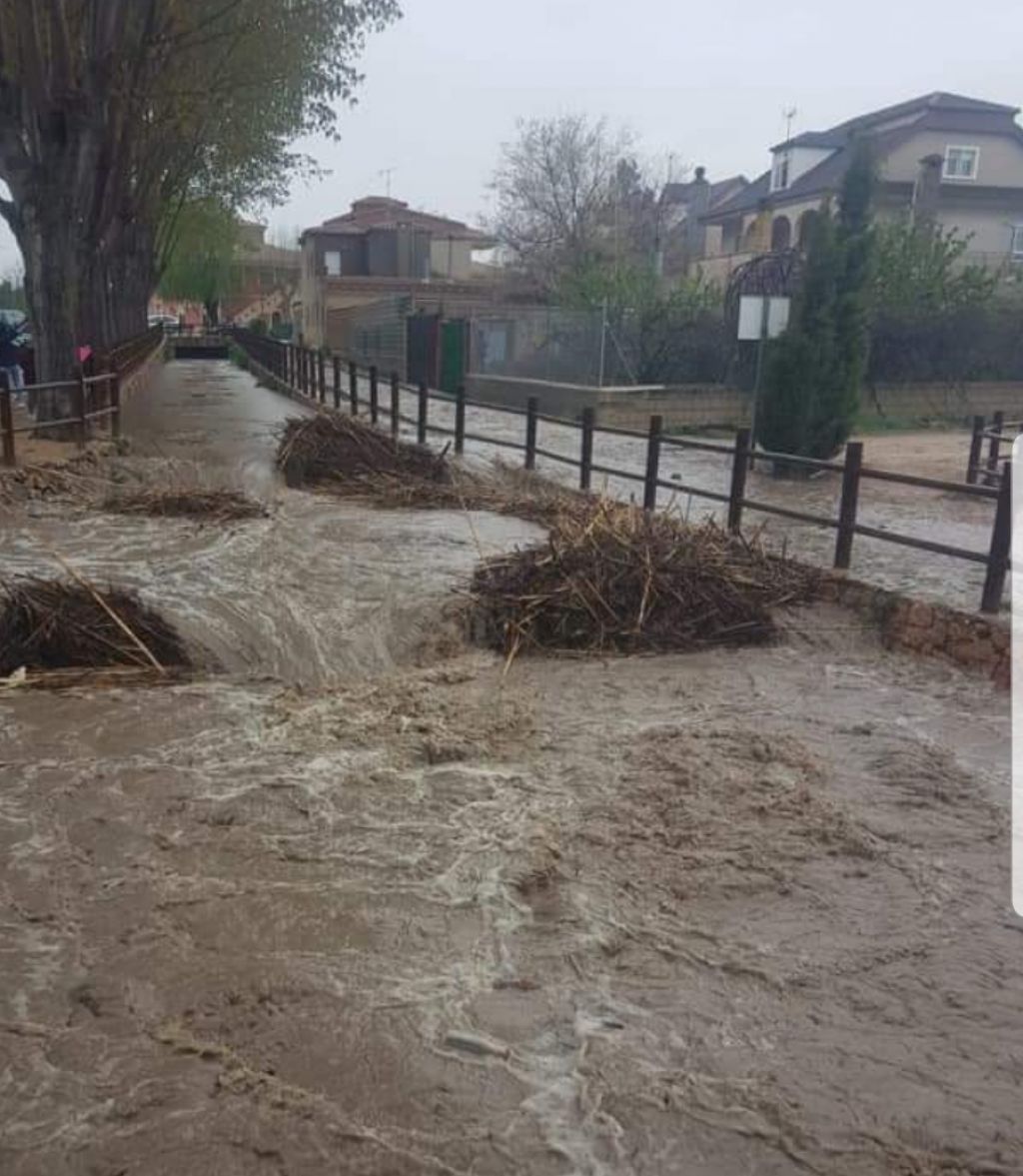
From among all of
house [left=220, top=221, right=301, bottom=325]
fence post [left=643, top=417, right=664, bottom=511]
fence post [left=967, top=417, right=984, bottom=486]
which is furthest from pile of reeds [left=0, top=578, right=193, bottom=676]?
house [left=220, top=221, right=301, bottom=325]

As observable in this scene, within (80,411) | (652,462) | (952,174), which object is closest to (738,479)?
(652,462)

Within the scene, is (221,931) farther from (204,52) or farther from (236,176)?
(236,176)

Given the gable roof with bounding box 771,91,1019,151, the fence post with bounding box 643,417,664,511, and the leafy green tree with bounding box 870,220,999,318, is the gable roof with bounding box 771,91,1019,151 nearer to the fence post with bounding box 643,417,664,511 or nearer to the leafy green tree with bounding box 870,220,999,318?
the leafy green tree with bounding box 870,220,999,318

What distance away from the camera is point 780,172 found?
47219mm

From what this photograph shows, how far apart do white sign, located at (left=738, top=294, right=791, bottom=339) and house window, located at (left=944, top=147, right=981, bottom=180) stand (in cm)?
3215

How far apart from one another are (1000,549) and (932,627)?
671 millimetres

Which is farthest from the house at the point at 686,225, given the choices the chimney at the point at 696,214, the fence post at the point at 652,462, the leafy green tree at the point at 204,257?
the fence post at the point at 652,462

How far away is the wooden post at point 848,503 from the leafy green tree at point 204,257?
33.3m

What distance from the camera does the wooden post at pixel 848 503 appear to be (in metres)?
7.73

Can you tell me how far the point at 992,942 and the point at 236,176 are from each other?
1290 inches

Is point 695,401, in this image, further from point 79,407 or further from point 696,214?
point 696,214

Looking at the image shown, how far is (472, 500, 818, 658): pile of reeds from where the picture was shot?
746cm

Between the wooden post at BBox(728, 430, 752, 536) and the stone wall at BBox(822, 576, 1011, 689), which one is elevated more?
the wooden post at BBox(728, 430, 752, 536)

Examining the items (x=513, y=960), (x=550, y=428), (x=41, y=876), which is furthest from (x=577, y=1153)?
(x=550, y=428)
